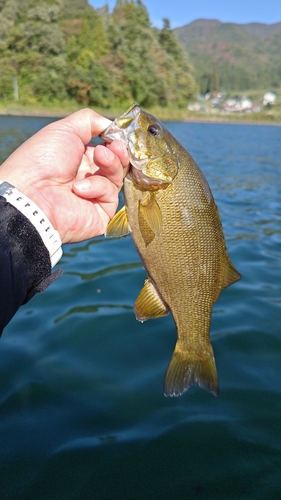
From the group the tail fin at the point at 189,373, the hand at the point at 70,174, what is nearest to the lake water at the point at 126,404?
the tail fin at the point at 189,373

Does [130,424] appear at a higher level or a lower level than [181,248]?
lower

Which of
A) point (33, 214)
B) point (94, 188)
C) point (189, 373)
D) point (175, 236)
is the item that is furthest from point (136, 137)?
point (189, 373)

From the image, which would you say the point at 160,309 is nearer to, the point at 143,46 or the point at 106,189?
the point at 106,189

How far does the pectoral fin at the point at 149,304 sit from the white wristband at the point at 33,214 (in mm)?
597

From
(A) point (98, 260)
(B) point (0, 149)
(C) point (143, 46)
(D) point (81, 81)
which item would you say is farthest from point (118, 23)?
(A) point (98, 260)

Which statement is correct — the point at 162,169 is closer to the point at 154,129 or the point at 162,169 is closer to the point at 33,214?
the point at 154,129

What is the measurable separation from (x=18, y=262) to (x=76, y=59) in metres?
63.9

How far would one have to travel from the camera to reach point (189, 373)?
2.74 m

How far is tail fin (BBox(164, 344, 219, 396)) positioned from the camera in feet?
8.78

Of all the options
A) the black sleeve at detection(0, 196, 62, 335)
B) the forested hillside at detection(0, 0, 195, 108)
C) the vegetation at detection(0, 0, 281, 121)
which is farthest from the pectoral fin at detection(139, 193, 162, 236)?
the forested hillside at detection(0, 0, 195, 108)

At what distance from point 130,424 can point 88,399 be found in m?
0.45

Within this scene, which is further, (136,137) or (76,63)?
(76,63)

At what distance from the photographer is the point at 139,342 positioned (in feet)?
14.7

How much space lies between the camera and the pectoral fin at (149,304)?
2.75 meters
